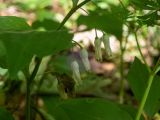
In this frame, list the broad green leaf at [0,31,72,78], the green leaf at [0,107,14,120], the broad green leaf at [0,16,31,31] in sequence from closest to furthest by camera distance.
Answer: the broad green leaf at [0,31,72,78] < the broad green leaf at [0,16,31,31] < the green leaf at [0,107,14,120]

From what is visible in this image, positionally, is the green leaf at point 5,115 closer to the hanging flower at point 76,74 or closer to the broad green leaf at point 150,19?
the hanging flower at point 76,74

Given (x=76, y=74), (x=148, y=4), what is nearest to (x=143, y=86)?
(x=76, y=74)

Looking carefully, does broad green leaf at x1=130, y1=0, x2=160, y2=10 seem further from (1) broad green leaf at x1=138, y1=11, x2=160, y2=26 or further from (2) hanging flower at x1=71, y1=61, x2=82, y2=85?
(2) hanging flower at x1=71, y1=61, x2=82, y2=85

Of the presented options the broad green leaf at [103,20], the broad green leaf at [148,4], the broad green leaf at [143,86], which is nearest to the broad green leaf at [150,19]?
the broad green leaf at [148,4]

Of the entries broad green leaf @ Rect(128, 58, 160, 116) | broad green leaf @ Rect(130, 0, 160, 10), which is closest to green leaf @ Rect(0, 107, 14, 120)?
broad green leaf @ Rect(128, 58, 160, 116)

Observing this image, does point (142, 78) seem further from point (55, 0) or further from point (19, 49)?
point (55, 0)

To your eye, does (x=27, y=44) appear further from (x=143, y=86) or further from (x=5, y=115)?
(x=143, y=86)

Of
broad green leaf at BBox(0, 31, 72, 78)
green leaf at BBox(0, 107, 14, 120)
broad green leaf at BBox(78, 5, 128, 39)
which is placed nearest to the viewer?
broad green leaf at BBox(0, 31, 72, 78)

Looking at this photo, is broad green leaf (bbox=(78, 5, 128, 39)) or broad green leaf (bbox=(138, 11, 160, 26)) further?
broad green leaf (bbox=(78, 5, 128, 39))

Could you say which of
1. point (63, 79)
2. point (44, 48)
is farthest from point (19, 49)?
point (63, 79)
